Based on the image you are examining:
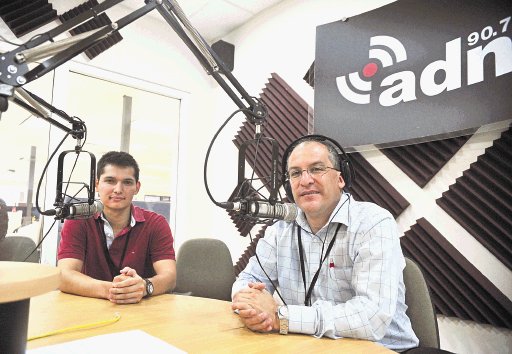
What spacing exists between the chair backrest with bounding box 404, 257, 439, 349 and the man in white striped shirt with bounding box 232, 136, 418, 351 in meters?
0.09

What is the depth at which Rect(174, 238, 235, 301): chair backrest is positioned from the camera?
2799 millimetres

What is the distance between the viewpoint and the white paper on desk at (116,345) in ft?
3.20

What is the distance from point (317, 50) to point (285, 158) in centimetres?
189

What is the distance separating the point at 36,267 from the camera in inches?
25.9

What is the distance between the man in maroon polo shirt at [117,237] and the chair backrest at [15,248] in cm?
110

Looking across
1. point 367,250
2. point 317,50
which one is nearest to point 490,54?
point 317,50

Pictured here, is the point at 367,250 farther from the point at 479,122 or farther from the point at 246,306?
the point at 479,122

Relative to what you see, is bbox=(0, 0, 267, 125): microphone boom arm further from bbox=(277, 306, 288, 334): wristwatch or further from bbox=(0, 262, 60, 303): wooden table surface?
bbox=(277, 306, 288, 334): wristwatch

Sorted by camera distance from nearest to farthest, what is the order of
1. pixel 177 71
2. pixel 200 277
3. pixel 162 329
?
1. pixel 162 329
2. pixel 200 277
3. pixel 177 71

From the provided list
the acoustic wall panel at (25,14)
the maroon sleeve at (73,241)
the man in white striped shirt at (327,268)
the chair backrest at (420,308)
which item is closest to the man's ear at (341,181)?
the man in white striped shirt at (327,268)

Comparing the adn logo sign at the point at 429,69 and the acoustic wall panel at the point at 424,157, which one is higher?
the adn logo sign at the point at 429,69

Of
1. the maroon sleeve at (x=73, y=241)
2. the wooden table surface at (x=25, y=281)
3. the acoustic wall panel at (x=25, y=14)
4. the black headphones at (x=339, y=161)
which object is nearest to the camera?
the wooden table surface at (x=25, y=281)

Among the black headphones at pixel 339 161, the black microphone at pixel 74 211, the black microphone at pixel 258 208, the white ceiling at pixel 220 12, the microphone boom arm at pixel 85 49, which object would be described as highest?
the white ceiling at pixel 220 12

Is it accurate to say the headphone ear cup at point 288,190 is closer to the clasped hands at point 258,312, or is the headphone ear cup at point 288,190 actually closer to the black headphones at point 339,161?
the black headphones at point 339,161
